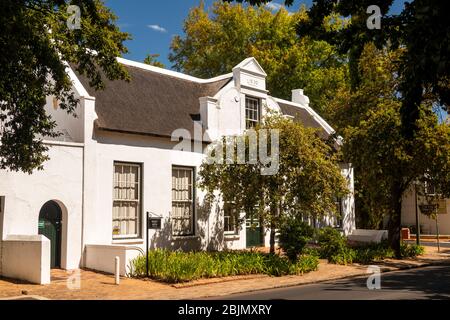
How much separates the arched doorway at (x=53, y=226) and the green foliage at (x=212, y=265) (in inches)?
102

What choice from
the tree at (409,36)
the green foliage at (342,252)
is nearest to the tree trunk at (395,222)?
the green foliage at (342,252)

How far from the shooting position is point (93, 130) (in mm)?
17328

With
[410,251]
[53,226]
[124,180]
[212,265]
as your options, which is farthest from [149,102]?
[410,251]

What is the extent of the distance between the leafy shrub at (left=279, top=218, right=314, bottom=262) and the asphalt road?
2146 millimetres

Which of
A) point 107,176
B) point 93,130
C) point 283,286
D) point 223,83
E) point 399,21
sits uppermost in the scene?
point 223,83

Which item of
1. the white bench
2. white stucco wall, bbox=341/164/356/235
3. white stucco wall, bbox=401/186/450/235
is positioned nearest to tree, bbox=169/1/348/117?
white stucco wall, bbox=341/164/356/235

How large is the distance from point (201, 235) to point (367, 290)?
832 centimetres

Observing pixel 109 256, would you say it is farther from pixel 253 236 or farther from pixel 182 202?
pixel 253 236

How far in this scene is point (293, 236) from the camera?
59.2ft

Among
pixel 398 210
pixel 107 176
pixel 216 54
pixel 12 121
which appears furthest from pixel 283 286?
pixel 216 54

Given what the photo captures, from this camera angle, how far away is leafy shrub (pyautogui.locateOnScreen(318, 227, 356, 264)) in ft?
68.2

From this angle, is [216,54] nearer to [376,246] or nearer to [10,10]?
[376,246]

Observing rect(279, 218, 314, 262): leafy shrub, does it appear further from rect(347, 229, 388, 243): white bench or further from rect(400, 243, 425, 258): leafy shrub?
rect(347, 229, 388, 243): white bench
